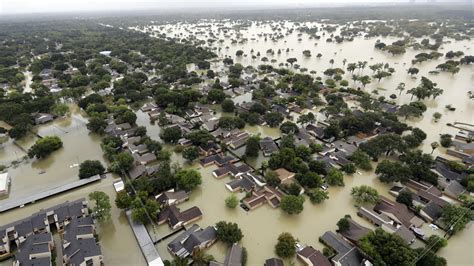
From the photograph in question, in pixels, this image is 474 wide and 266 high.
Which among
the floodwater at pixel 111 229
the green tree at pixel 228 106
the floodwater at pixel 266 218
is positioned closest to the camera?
the floodwater at pixel 111 229

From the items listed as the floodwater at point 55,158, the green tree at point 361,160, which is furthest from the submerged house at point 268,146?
the floodwater at point 55,158

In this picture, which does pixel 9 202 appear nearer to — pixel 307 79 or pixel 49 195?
pixel 49 195

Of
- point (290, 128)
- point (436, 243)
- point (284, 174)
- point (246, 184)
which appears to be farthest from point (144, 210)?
point (436, 243)

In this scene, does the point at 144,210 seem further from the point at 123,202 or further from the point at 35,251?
the point at 35,251

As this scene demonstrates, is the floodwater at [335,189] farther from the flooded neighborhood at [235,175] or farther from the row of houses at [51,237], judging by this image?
the row of houses at [51,237]

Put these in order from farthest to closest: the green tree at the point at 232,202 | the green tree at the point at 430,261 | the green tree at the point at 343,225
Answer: the green tree at the point at 232,202
the green tree at the point at 343,225
the green tree at the point at 430,261
